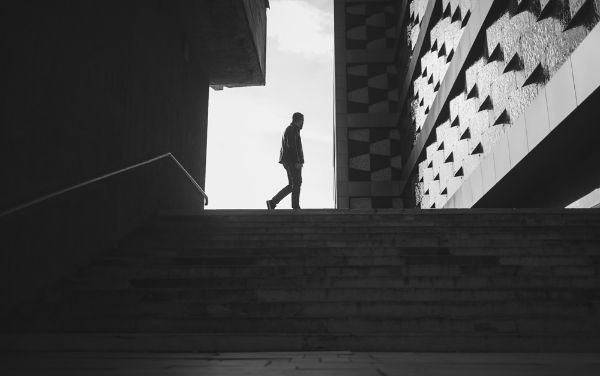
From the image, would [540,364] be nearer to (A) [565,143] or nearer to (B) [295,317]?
(B) [295,317]

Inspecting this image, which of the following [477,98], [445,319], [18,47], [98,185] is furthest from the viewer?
[477,98]

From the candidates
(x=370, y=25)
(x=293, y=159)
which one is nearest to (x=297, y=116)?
(x=293, y=159)

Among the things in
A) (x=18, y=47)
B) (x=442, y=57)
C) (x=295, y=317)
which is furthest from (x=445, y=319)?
(x=442, y=57)

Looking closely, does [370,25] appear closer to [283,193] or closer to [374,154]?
[374,154]

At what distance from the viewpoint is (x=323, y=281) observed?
12.2ft

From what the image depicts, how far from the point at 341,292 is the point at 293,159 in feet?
14.9

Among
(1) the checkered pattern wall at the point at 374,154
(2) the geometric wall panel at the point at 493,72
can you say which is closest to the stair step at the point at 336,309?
(2) the geometric wall panel at the point at 493,72

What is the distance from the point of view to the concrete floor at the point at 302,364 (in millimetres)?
1988

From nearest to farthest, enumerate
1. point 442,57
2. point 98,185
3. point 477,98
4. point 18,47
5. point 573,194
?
point 18,47
point 98,185
point 573,194
point 477,98
point 442,57

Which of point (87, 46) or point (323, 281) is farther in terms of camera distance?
point (87, 46)

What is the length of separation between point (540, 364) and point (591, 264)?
6.76ft

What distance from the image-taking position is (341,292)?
139 inches

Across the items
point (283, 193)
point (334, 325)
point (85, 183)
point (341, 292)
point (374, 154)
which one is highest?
point (374, 154)

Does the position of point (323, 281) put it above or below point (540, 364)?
above
